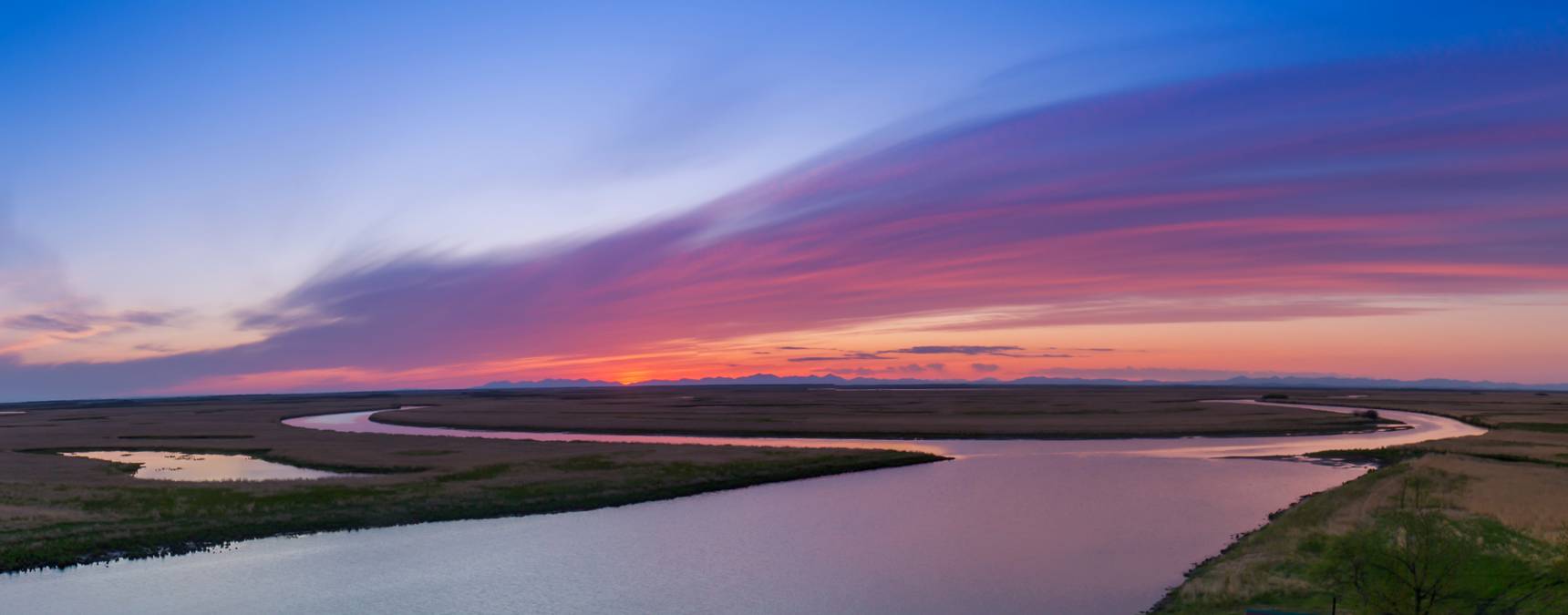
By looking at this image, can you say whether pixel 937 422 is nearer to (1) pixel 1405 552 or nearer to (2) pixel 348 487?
(2) pixel 348 487

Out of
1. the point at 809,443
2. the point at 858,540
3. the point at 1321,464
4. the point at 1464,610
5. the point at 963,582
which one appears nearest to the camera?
the point at 1464,610

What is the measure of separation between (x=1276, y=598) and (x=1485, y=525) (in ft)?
33.6

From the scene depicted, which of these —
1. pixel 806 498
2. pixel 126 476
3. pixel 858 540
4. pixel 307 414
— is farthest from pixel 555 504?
pixel 307 414

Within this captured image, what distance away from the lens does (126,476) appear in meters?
50.2

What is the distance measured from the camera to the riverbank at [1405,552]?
2009 centimetres

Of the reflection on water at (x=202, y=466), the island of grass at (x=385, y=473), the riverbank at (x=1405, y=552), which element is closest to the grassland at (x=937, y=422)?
the island of grass at (x=385, y=473)

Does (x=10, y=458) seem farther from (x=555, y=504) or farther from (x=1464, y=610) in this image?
(x=1464, y=610)

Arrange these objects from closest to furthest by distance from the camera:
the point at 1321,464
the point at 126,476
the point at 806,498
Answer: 1. the point at 806,498
2. the point at 126,476
3. the point at 1321,464

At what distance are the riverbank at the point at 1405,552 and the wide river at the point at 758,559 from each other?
208 centimetres

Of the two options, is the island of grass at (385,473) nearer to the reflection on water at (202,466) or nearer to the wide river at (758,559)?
the reflection on water at (202,466)

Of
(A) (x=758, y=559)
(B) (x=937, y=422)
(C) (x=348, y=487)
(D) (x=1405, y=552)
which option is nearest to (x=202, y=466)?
(C) (x=348, y=487)

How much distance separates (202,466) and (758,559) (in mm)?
51009

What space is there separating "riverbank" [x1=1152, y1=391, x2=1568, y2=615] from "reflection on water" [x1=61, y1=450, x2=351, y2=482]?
47051mm

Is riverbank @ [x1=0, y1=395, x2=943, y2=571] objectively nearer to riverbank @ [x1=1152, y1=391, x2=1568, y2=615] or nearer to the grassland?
the grassland
